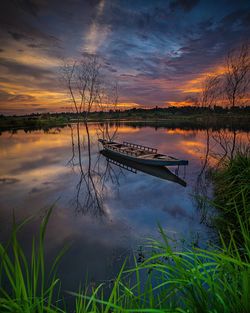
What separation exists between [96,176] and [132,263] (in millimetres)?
10469

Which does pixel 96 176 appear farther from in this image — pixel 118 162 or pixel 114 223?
pixel 114 223

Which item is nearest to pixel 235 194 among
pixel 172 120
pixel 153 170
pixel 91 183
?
pixel 153 170

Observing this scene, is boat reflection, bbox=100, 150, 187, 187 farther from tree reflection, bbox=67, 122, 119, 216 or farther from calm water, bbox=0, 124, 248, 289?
tree reflection, bbox=67, 122, 119, 216

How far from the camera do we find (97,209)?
32.7 feet

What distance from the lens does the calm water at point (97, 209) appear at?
6.36 meters

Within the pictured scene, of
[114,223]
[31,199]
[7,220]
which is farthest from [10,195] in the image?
[114,223]

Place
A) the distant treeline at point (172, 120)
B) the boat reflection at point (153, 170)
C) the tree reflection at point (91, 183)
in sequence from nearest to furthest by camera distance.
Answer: the tree reflection at point (91, 183)
the boat reflection at point (153, 170)
the distant treeline at point (172, 120)

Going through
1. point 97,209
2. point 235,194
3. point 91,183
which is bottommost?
point 91,183

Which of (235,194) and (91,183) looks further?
(91,183)

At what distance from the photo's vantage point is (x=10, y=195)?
1144 cm

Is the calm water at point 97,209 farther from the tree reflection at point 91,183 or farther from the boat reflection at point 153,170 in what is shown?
the boat reflection at point 153,170

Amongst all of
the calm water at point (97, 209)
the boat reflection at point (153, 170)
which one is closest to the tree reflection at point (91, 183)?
the calm water at point (97, 209)

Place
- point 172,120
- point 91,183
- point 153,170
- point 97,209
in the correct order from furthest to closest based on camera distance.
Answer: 1. point 172,120
2. point 153,170
3. point 91,183
4. point 97,209

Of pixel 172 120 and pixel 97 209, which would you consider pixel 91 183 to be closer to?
pixel 97 209
